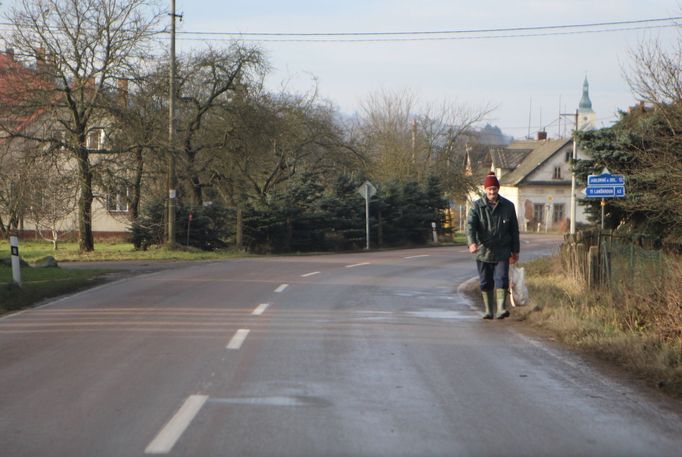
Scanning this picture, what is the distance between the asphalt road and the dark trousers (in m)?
0.56

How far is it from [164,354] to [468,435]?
438 centimetres

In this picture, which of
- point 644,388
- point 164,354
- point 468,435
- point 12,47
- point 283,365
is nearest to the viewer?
point 468,435

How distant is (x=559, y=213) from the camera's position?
8269cm

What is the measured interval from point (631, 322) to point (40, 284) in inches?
474

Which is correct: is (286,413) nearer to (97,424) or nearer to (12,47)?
(97,424)

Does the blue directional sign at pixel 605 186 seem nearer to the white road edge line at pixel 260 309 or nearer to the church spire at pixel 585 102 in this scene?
the white road edge line at pixel 260 309

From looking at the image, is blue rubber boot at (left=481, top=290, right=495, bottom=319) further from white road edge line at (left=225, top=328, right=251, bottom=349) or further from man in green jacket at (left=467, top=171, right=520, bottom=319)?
white road edge line at (left=225, top=328, right=251, bottom=349)

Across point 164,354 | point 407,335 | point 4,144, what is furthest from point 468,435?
point 4,144

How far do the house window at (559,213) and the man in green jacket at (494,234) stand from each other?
71549mm

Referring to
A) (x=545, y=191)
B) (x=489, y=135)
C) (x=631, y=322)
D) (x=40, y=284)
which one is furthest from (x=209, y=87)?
(x=489, y=135)

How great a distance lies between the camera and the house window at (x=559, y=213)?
270ft

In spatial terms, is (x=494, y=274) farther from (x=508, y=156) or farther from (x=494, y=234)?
(x=508, y=156)

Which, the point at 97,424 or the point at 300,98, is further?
the point at 300,98

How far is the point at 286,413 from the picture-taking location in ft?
22.3
